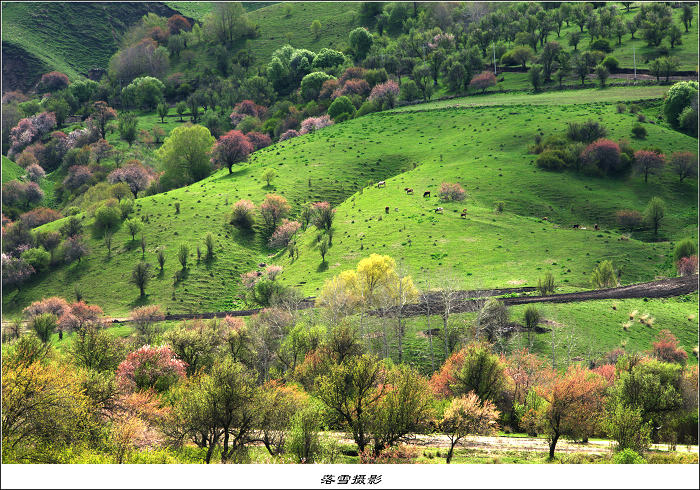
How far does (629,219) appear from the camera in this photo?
336ft

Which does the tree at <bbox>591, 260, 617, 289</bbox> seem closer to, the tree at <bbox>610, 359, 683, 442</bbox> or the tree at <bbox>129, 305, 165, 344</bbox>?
the tree at <bbox>610, 359, 683, 442</bbox>

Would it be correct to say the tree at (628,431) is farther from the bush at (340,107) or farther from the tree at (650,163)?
the bush at (340,107)

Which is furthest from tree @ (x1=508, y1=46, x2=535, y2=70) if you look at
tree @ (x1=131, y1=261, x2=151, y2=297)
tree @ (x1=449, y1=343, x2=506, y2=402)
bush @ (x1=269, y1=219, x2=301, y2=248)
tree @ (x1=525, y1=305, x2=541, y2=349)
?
tree @ (x1=449, y1=343, x2=506, y2=402)

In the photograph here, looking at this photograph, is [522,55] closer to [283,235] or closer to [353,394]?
[283,235]

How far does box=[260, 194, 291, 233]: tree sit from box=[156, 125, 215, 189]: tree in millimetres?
39836

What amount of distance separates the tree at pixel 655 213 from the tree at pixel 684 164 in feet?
49.0

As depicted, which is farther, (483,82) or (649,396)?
(483,82)

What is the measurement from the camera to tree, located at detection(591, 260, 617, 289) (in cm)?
8250

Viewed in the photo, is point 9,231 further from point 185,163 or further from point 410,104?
point 410,104

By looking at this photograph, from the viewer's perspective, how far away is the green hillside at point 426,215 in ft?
306

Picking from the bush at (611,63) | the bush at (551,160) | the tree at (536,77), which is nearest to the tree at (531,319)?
the bush at (551,160)

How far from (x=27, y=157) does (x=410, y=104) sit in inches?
5086

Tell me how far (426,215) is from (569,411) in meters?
63.2

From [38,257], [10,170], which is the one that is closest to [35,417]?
[38,257]
